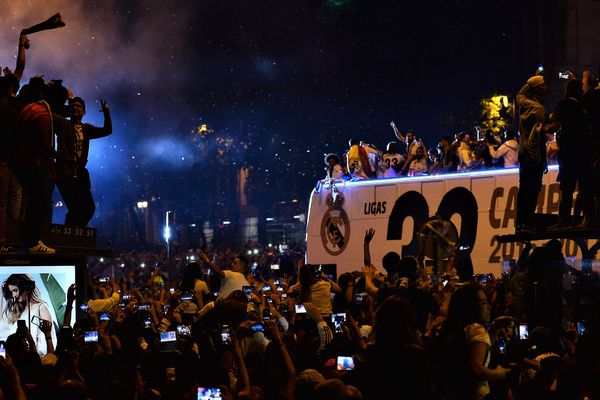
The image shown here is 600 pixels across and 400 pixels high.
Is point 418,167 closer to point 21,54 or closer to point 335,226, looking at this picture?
point 335,226

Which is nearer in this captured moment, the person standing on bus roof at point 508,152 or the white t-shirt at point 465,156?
the person standing on bus roof at point 508,152

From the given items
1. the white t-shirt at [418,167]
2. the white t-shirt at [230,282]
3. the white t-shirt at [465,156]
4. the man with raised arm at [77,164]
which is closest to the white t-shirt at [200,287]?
the white t-shirt at [230,282]

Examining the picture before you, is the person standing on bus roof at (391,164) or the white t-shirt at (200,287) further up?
the person standing on bus roof at (391,164)

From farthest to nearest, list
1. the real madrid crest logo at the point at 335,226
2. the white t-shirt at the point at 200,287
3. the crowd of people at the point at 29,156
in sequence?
the real madrid crest logo at the point at 335,226 → the white t-shirt at the point at 200,287 → the crowd of people at the point at 29,156

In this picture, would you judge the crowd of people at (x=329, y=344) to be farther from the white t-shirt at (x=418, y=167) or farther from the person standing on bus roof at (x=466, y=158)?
the white t-shirt at (x=418, y=167)

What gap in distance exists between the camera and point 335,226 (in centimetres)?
2038

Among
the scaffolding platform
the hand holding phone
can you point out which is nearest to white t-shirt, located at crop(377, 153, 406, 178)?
the scaffolding platform

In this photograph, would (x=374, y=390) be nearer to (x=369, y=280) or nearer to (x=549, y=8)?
(x=369, y=280)

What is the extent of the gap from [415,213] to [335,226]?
2.28 m

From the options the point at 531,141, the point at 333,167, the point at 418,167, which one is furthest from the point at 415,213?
the point at 531,141

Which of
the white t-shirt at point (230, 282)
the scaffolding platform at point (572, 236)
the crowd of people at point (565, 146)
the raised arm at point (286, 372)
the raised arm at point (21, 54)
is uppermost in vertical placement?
the raised arm at point (21, 54)

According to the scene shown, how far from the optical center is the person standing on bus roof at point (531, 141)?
10984 mm

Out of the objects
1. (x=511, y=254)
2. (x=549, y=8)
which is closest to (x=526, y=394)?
(x=511, y=254)

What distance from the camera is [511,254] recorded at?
1711 cm
